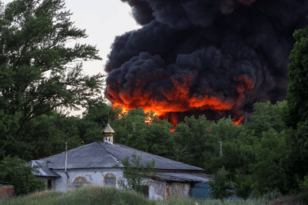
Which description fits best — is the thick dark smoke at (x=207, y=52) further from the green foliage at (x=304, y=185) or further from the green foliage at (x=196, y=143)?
the green foliage at (x=304, y=185)

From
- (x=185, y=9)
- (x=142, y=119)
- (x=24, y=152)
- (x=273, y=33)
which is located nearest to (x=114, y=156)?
(x=24, y=152)

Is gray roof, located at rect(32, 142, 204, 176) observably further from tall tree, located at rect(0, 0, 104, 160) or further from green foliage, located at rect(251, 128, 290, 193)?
green foliage, located at rect(251, 128, 290, 193)

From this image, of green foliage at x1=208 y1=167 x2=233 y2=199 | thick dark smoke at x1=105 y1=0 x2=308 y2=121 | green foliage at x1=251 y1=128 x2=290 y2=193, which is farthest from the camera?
thick dark smoke at x1=105 y1=0 x2=308 y2=121

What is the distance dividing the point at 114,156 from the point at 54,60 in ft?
28.4

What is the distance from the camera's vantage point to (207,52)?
71375 millimetres

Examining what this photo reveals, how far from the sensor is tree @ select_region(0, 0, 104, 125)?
86.4 ft

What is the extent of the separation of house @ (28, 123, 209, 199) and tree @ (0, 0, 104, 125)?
15.3ft

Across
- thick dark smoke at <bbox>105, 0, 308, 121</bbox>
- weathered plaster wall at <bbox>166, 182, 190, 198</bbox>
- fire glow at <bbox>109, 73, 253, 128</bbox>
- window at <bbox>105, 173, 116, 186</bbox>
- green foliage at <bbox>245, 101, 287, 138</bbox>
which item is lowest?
weathered plaster wall at <bbox>166, 182, 190, 198</bbox>

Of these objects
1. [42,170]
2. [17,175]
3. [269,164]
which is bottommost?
[17,175]

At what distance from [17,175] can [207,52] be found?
51256 mm

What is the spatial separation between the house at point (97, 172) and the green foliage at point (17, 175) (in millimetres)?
2510

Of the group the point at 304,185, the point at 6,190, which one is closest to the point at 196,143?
the point at 6,190

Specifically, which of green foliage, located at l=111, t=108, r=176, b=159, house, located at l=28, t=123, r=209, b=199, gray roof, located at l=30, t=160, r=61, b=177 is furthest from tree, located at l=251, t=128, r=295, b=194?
green foliage, located at l=111, t=108, r=176, b=159

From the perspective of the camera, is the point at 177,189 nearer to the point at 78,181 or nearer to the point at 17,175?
the point at 78,181
